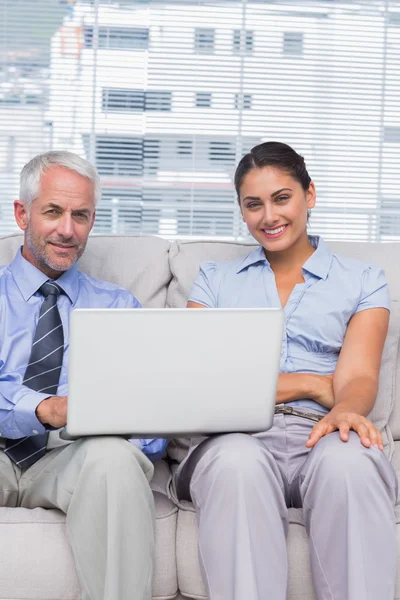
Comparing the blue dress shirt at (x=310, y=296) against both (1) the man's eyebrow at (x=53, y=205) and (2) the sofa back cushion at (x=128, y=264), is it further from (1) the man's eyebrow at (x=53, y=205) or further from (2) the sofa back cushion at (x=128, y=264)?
(1) the man's eyebrow at (x=53, y=205)

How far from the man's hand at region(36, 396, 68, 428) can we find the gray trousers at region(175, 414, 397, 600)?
0.30 metres

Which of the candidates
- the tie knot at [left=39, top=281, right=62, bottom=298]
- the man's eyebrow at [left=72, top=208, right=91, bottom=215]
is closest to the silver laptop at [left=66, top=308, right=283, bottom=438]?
the tie knot at [left=39, top=281, right=62, bottom=298]

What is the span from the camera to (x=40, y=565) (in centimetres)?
158

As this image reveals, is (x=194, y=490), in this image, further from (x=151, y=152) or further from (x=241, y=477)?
(x=151, y=152)

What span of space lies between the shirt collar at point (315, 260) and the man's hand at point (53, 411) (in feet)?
2.23

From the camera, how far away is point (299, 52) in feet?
13.4

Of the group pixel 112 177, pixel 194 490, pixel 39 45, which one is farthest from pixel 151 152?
pixel 194 490

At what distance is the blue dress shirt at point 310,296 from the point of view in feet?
6.44

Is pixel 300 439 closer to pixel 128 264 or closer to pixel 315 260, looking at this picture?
pixel 315 260

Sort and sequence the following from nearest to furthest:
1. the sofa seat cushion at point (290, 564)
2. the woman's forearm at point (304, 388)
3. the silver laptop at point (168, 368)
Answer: the silver laptop at point (168, 368) → the sofa seat cushion at point (290, 564) → the woman's forearm at point (304, 388)

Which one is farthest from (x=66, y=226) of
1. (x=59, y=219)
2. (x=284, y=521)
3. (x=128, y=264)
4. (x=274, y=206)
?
(x=284, y=521)

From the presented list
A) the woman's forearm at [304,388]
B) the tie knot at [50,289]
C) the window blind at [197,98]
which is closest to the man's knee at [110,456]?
the woman's forearm at [304,388]

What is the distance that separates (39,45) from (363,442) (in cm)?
315

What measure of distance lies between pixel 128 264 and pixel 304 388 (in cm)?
68
